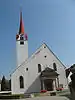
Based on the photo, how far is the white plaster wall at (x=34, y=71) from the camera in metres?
35.6

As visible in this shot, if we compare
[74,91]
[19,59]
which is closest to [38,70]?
[19,59]

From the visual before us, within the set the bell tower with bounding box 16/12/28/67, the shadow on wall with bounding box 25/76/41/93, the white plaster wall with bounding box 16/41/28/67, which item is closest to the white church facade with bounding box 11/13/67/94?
the shadow on wall with bounding box 25/76/41/93

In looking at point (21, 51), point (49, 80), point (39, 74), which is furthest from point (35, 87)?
point (21, 51)

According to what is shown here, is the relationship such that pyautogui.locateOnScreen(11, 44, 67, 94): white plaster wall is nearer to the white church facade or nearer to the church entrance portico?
the white church facade

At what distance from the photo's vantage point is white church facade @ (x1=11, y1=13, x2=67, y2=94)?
34.8m

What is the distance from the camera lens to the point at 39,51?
38094 millimetres

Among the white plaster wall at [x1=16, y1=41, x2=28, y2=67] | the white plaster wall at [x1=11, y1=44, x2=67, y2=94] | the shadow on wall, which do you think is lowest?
the shadow on wall

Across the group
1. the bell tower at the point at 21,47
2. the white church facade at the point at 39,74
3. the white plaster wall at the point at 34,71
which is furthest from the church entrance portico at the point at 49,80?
the bell tower at the point at 21,47

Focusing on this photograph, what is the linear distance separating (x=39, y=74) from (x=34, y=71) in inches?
51.3

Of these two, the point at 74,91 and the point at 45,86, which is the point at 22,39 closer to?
the point at 45,86

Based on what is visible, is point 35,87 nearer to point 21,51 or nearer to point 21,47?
point 21,51

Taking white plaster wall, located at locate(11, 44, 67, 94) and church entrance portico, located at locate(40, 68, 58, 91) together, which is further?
white plaster wall, located at locate(11, 44, 67, 94)

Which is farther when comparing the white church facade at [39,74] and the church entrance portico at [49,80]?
the white church facade at [39,74]

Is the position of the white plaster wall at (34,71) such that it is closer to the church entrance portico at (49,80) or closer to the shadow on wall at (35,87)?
the shadow on wall at (35,87)
